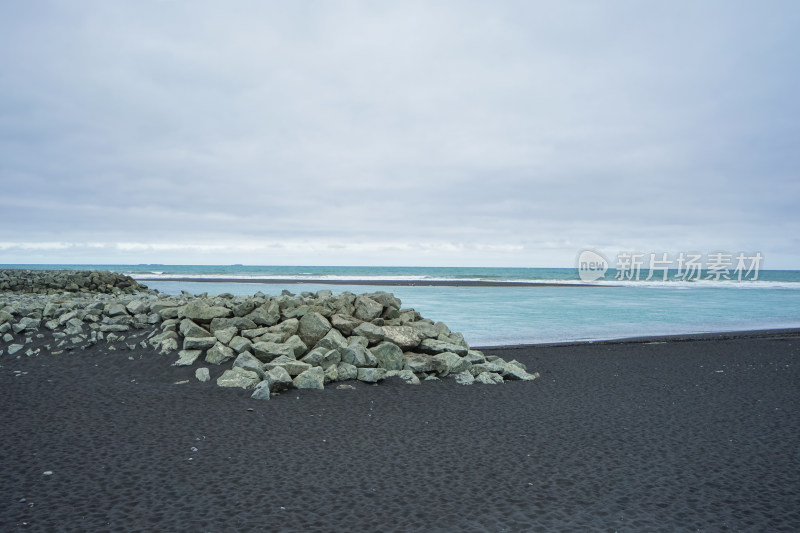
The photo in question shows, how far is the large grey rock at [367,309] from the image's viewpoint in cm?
1038

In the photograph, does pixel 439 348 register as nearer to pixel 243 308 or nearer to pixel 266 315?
pixel 266 315

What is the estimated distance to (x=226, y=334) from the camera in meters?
9.56

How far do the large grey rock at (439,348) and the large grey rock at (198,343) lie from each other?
3786mm

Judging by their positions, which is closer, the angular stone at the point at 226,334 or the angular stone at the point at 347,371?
the angular stone at the point at 347,371

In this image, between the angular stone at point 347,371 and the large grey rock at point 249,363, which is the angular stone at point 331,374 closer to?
the angular stone at point 347,371

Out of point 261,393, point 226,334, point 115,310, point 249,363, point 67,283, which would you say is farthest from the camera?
point 67,283

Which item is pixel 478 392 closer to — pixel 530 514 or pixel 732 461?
pixel 732 461

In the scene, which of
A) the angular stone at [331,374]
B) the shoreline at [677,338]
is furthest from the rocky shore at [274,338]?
the shoreline at [677,338]

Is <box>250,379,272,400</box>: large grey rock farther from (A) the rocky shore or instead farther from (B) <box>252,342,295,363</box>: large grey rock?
(B) <box>252,342,295,363</box>: large grey rock

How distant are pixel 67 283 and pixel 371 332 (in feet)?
85.2

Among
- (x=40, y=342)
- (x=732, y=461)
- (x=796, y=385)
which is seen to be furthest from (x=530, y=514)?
(x=40, y=342)

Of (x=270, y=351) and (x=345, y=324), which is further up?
(x=345, y=324)

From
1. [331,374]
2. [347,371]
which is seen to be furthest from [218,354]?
[347,371]

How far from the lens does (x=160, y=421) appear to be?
638 centimetres
